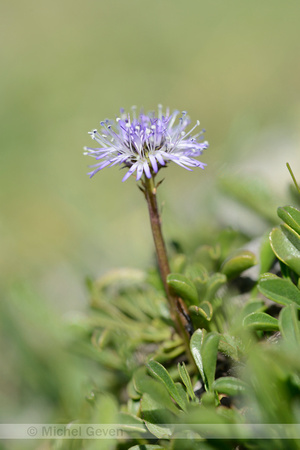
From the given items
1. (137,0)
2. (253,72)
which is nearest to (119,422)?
(253,72)

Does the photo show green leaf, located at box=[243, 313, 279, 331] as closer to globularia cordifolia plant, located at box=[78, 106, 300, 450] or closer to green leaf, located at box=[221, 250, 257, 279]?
globularia cordifolia plant, located at box=[78, 106, 300, 450]

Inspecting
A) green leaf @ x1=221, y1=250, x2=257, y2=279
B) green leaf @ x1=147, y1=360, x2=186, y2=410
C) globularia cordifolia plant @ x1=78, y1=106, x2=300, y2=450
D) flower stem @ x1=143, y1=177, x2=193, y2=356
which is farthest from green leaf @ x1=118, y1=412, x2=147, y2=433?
green leaf @ x1=221, y1=250, x2=257, y2=279

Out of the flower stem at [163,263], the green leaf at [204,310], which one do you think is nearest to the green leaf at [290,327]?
the green leaf at [204,310]

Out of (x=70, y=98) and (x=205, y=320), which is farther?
(x=70, y=98)

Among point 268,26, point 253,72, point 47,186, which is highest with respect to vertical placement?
point 268,26

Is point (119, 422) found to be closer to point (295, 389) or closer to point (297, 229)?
point (295, 389)

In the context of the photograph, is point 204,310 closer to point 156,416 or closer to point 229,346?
point 229,346
